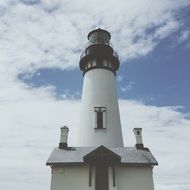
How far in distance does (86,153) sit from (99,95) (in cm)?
576

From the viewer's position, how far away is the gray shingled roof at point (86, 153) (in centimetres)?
1745

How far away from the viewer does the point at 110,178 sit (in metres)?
17.2

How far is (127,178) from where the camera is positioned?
57.5ft

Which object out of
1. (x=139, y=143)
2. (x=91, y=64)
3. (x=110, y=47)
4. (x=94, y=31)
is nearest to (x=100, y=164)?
(x=139, y=143)

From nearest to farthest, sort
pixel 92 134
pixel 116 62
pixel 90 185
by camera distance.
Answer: pixel 90 185, pixel 92 134, pixel 116 62

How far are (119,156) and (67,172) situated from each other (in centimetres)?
335

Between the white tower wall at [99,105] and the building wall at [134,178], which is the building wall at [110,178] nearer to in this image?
the building wall at [134,178]

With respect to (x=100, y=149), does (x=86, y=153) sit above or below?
above

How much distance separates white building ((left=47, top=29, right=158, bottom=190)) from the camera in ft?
56.4

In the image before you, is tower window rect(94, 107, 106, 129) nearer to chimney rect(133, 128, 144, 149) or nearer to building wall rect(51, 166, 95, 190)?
chimney rect(133, 128, 144, 149)

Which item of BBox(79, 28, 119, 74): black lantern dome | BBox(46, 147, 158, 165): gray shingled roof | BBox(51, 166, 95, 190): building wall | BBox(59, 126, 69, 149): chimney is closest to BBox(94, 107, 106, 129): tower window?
BBox(46, 147, 158, 165): gray shingled roof

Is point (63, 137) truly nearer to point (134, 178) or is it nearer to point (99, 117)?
point (99, 117)

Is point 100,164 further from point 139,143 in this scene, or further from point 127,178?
point 139,143

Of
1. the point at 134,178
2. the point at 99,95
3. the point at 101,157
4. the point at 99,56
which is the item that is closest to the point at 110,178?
the point at 101,157
